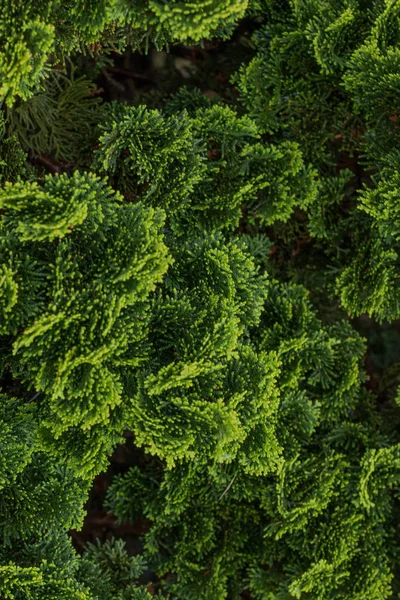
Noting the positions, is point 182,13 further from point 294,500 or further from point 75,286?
point 294,500

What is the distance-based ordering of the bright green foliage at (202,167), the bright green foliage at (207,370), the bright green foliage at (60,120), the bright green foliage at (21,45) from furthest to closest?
1. the bright green foliage at (60,120)
2. the bright green foliage at (202,167)
3. the bright green foliage at (207,370)
4. the bright green foliage at (21,45)

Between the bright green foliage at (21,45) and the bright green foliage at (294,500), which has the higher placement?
the bright green foliage at (21,45)

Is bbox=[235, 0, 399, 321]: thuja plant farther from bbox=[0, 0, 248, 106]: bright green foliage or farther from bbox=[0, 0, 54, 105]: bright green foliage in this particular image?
bbox=[0, 0, 54, 105]: bright green foliage

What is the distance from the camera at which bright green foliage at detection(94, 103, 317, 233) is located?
1.53 meters

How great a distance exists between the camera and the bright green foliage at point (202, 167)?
1.53 m

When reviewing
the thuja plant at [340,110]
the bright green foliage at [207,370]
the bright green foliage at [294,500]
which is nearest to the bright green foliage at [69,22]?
the thuja plant at [340,110]

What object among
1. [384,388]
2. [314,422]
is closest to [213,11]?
[314,422]

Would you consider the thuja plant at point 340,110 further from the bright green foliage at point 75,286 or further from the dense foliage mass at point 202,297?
the bright green foliage at point 75,286

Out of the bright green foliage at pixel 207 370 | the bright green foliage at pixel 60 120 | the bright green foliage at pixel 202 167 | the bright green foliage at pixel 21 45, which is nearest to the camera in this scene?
the bright green foliage at pixel 21 45

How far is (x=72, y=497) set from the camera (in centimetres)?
151

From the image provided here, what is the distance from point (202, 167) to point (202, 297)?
0.39 m

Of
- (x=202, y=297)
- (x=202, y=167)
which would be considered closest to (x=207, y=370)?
(x=202, y=297)

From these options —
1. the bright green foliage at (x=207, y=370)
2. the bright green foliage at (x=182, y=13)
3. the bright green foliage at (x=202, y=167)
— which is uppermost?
the bright green foliage at (x=182, y=13)

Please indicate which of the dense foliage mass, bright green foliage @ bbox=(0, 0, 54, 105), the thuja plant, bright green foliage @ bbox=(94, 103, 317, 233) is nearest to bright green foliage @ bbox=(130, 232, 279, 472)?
the dense foliage mass
